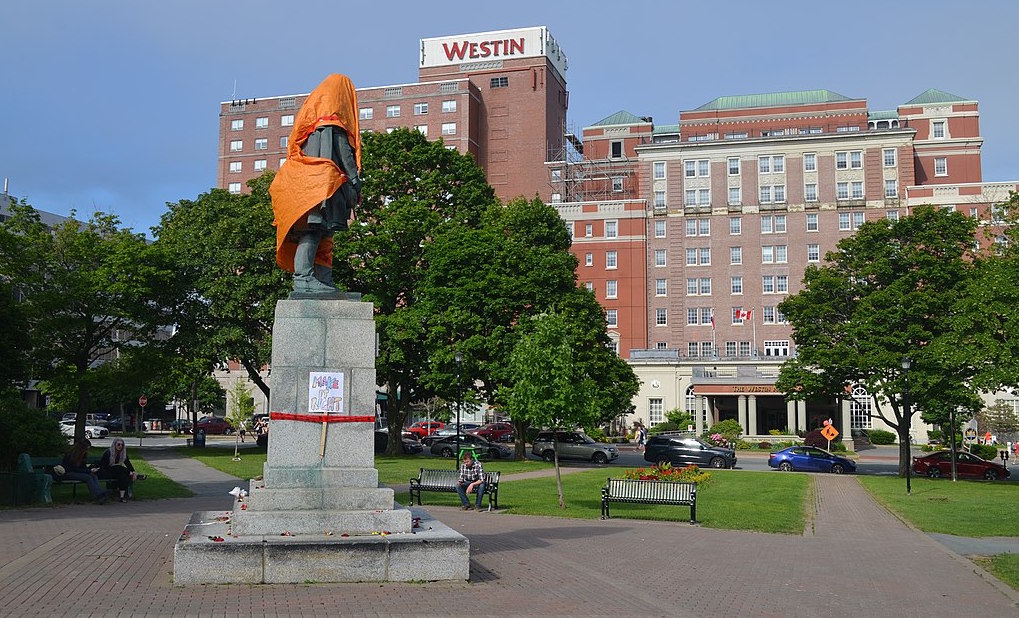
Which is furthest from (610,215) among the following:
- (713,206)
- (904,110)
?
(904,110)

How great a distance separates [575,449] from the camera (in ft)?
152

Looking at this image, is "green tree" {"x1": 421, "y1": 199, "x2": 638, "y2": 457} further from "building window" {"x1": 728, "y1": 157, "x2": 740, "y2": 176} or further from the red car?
"building window" {"x1": 728, "y1": 157, "x2": 740, "y2": 176}

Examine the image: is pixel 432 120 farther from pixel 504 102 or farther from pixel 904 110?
pixel 904 110

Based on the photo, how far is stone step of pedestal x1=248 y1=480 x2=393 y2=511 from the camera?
12.2 meters

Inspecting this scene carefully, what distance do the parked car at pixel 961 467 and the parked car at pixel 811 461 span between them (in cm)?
309

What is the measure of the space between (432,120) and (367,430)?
8927 cm

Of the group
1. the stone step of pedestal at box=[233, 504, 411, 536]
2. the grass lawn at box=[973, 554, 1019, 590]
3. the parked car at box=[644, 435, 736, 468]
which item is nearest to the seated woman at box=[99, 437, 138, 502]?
the stone step of pedestal at box=[233, 504, 411, 536]

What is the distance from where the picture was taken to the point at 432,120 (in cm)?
9906

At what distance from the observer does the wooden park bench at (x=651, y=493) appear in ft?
66.5

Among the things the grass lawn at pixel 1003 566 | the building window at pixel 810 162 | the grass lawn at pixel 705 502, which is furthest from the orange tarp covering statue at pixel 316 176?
A: the building window at pixel 810 162

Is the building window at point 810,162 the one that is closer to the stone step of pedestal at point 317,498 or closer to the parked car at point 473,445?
the parked car at point 473,445

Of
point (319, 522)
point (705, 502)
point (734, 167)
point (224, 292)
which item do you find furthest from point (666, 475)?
point (734, 167)

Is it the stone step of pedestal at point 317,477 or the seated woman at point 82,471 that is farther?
the seated woman at point 82,471

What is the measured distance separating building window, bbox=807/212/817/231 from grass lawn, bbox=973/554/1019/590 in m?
70.4
